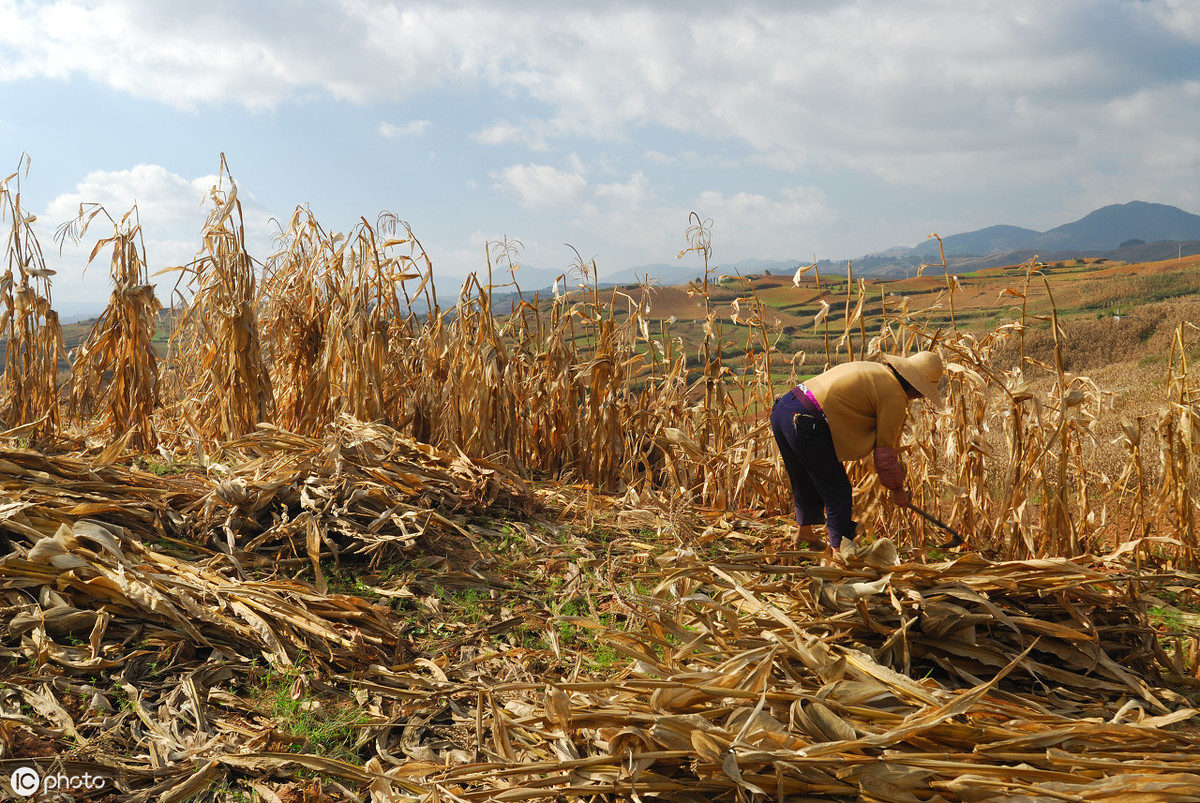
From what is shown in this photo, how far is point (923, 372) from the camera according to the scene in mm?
3443

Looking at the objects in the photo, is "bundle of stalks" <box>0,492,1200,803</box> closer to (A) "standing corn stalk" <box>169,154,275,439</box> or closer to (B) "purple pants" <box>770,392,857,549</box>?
(B) "purple pants" <box>770,392,857,549</box>

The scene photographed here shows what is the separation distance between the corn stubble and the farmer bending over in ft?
0.88

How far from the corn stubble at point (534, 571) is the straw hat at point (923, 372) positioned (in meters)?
0.15

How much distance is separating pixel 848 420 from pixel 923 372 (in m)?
0.41

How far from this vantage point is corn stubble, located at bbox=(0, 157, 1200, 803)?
6.22 ft

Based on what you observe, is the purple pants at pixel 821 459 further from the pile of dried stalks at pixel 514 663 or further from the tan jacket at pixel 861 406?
the pile of dried stalks at pixel 514 663

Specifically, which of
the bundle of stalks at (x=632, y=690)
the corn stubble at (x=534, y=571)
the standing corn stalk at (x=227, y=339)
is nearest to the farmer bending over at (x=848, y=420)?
the corn stubble at (x=534, y=571)

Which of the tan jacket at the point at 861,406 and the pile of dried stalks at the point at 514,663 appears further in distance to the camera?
the tan jacket at the point at 861,406

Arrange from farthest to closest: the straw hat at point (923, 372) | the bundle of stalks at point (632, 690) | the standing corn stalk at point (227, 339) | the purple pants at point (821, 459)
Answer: the standing corn stalk at point (227, 339), the purple pants at point (821, 459), the straw hat at point (923, 372), the bundle of stalks at point (632, 690)

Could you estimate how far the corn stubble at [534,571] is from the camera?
1896mm

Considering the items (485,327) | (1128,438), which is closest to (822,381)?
(1128,438)

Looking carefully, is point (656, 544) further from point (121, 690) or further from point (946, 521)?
point (121, 690)

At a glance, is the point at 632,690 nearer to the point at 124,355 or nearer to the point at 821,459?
the point at 821,459

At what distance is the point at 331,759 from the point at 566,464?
327cm
